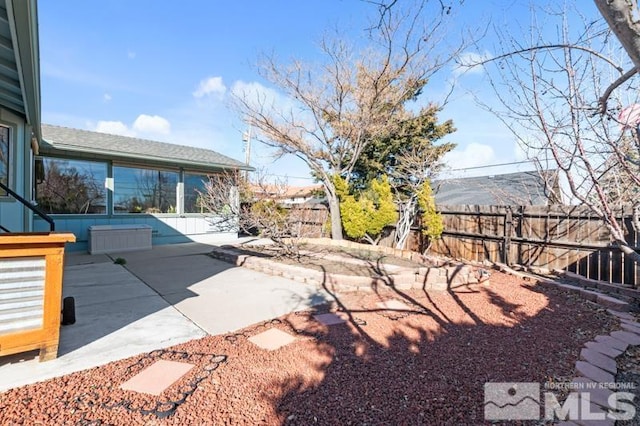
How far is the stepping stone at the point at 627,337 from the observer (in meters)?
2.86

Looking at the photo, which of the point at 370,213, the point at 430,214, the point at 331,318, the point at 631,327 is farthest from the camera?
the point at 370,213

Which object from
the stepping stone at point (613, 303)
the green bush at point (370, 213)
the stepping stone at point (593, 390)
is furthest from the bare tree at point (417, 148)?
the stepping stone at point (593, 390)

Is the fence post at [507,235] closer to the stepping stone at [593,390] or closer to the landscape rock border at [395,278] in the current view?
the landscape rock border at [395,278]

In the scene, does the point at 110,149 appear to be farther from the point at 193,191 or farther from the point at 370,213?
the point at 370,213

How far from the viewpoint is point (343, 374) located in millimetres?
2277

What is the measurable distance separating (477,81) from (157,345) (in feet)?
13.9

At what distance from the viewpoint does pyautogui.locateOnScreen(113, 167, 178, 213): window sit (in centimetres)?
896

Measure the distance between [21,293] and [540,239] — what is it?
750cm

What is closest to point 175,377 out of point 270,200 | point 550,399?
point 550,399

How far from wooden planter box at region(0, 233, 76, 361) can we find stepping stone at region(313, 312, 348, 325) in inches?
90.3

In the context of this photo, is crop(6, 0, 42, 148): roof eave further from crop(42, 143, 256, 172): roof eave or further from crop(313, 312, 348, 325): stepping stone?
crop(42, 143, 256, 172): roof eave

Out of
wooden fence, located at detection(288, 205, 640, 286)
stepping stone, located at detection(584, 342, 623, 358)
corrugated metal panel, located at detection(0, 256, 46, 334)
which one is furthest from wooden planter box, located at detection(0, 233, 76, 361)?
wooden fence, located at detection(288, 205, 640, 286)

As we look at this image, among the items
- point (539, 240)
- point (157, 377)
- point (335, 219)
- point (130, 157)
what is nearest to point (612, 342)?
point (539, 240)

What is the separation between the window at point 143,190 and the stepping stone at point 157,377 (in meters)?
8.11
